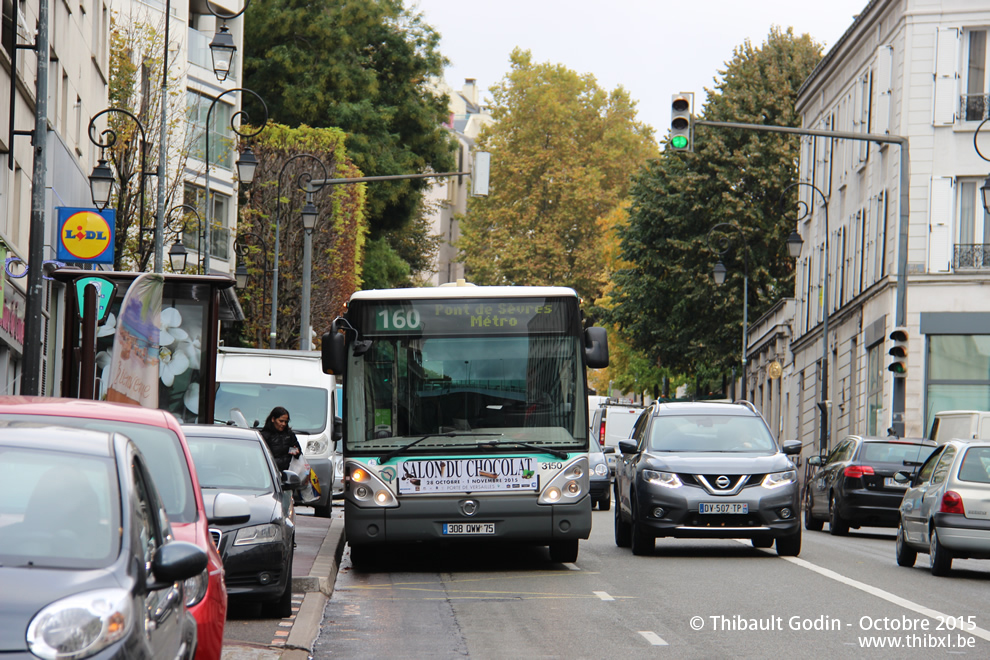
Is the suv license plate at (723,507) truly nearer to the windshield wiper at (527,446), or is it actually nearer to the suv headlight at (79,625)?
the windshield wiper at (527,446)

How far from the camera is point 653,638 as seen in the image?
11.5 metres

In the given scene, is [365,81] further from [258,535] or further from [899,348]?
[258,535]

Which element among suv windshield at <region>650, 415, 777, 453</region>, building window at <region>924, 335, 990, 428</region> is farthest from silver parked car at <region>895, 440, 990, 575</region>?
building window at <region>924, 335, 990, 428</region>

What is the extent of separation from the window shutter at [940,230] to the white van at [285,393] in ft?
59.0

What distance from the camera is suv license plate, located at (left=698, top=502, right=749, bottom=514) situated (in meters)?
18.4

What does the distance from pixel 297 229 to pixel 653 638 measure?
4772 cm

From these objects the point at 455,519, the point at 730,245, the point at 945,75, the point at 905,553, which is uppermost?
the point at 945,75

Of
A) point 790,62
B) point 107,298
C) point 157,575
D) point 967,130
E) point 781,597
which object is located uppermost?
point 790,62

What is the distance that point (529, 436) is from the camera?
55.1 ft

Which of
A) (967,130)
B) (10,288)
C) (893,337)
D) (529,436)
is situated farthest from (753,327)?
(529,436)

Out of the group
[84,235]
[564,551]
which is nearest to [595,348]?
[564,551]

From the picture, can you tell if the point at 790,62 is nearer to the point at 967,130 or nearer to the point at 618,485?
the point at 967,130

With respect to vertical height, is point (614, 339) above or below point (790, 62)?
below

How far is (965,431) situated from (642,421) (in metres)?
8.95
